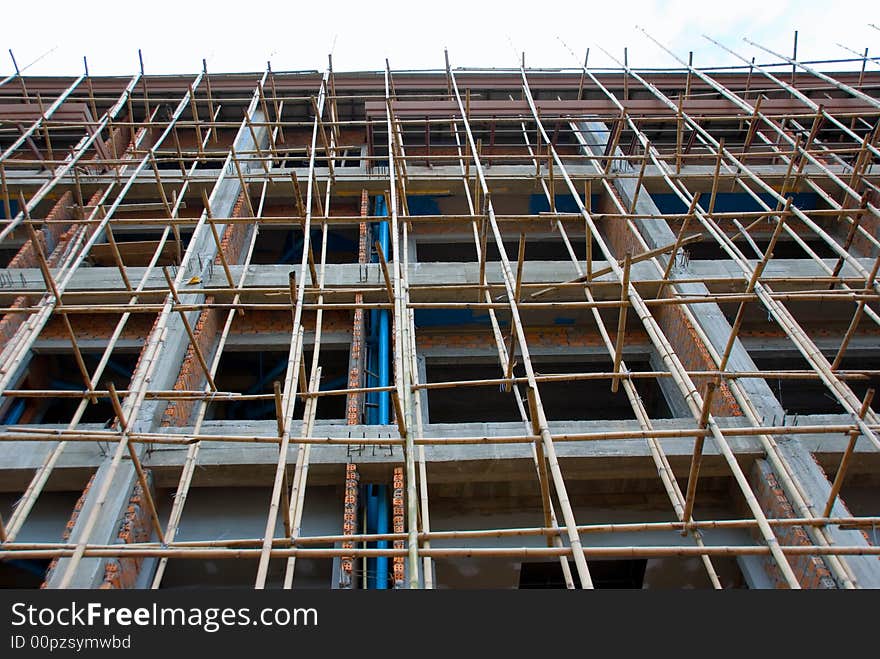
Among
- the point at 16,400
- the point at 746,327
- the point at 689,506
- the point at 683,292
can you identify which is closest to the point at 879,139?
the point at 746,327

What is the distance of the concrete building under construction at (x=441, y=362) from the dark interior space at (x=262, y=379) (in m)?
0.08

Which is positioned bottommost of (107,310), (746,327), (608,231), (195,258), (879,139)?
(107,310)

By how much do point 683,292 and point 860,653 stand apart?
5343mm

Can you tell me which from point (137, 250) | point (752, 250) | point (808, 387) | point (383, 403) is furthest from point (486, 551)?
point (752, 250)

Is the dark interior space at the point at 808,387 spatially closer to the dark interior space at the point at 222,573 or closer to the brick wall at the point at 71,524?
the dark interior space at the point at 222,573

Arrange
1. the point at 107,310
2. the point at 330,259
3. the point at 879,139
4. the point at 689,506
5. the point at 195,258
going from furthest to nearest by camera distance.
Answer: the point at 330,259 < the point at 879,139 < the point at 195,258 < the point at 107,310 < the point at 689,506

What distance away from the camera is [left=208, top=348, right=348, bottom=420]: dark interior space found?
10.2m

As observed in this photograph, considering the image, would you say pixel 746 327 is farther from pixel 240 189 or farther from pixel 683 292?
pixel 240 189

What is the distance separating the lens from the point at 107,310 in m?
6.73

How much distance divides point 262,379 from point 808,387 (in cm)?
939

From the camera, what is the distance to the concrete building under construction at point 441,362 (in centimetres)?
542

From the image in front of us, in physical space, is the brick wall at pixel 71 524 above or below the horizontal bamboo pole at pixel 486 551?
above

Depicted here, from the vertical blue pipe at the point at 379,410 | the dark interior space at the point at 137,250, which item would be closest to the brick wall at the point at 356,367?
the vertical blue pipe at the point at 379,410

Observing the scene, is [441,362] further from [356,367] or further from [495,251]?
[495,251]
